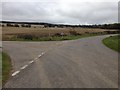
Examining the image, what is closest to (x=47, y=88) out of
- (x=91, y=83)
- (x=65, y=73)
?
(x=91, y=83)

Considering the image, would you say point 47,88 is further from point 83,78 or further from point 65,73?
point 65,73

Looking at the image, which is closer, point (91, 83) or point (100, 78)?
point (91, 83)

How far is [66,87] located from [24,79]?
2.07 metres

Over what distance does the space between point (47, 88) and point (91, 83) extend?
1580 millimetres

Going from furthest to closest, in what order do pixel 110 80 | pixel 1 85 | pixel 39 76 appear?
pixel 39 76 < pixel 110 80 < pixel 1 85

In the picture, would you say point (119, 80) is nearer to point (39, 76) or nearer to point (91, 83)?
point (91, 83)

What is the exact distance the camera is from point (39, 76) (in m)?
10.6

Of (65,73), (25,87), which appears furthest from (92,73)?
(25,87)

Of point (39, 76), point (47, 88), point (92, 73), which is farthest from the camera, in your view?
point (92, 73)

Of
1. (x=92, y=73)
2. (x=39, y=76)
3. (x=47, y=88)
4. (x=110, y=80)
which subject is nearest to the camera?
(x=47, y=88)

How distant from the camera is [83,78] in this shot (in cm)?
1003

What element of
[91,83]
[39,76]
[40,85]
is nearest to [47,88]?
[40,85]

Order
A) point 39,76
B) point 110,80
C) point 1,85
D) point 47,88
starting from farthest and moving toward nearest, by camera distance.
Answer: point 39,76 < point 110,80 < point 1,85 < point 47,88

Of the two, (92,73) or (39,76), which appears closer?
(39,76)
